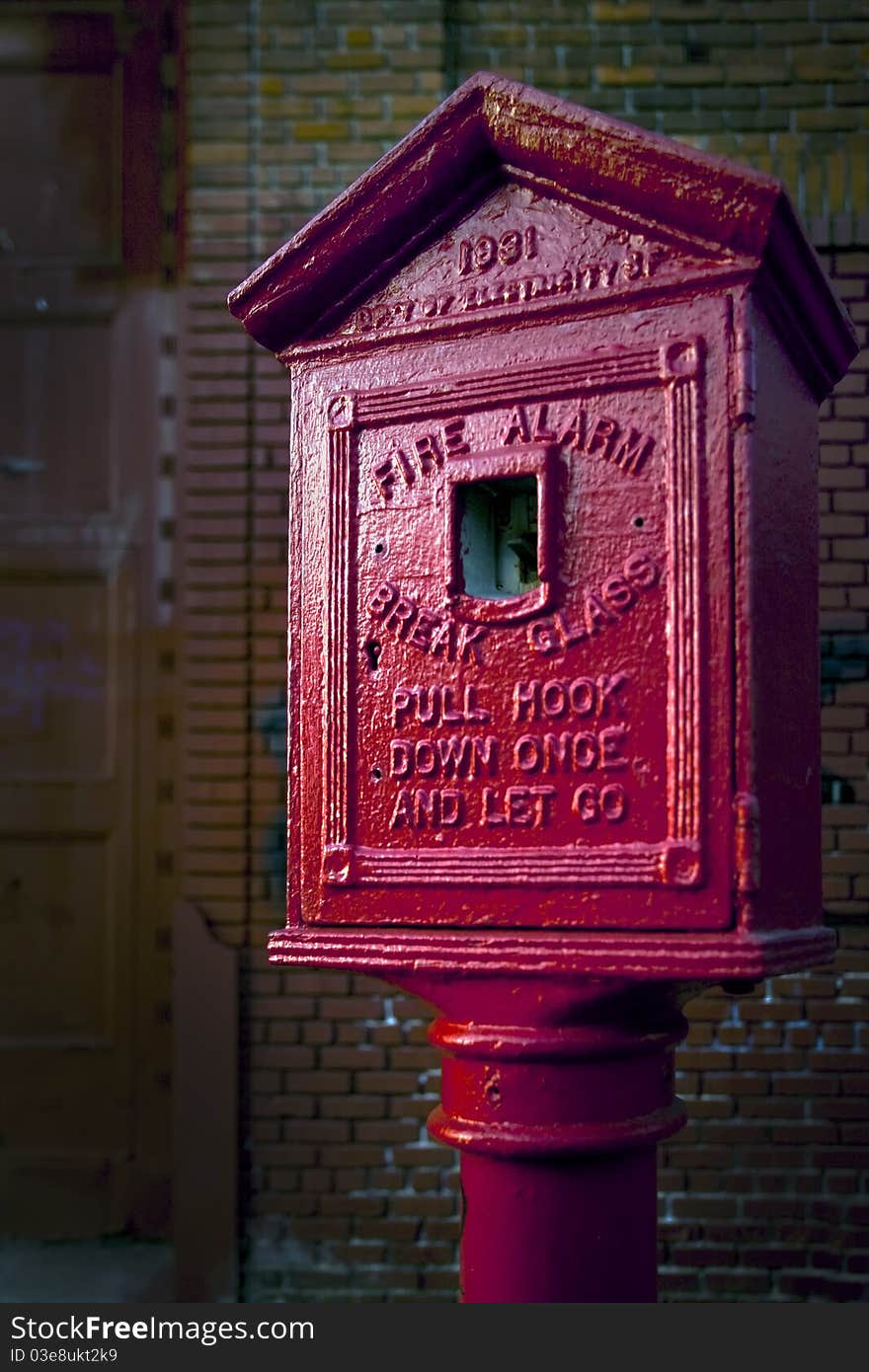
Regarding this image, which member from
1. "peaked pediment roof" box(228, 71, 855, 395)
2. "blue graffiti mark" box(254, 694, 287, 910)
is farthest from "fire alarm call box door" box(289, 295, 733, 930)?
"blue graffiti mark" box(254, 694, 287, 910)

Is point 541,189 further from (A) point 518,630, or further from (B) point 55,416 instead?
(B) point 55,416

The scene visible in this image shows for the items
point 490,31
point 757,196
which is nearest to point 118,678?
point 490,31

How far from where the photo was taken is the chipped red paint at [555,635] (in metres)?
1.58

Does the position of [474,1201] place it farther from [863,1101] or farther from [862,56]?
[862,56]

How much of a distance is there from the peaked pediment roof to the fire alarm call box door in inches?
4.4

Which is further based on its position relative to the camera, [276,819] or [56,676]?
[56,676]

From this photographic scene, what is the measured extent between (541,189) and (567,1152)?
1.39 m

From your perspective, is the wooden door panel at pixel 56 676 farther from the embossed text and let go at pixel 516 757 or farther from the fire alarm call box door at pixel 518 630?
the embossed text and let go at pixel 516 757

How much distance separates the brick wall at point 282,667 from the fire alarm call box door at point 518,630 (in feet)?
5.57

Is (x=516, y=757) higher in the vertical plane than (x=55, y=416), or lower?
lower

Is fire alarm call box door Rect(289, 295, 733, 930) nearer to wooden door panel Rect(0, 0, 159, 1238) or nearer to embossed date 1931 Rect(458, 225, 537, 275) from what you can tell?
embossed date 1931 Rect(458, 225, 537, 275)

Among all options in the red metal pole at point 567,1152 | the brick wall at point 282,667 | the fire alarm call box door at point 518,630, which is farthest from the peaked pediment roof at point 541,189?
the brick wall at point 282,667

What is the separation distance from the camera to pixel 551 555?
166 cm

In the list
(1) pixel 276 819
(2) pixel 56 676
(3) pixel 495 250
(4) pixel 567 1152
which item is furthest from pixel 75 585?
(4) pixel 567 1152
